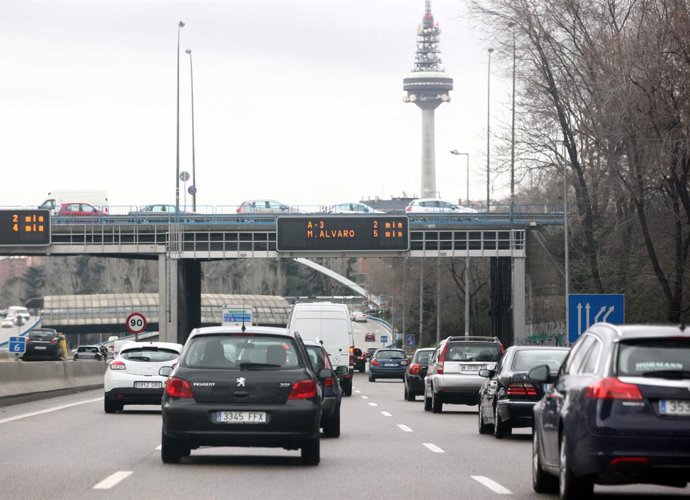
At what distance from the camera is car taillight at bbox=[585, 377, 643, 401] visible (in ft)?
35.6

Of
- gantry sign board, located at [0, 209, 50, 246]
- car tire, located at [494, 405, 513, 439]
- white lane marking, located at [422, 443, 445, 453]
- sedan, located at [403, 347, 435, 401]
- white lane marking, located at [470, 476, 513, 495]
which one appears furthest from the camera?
gantry sign board, located at [0, 209, 50, 246]

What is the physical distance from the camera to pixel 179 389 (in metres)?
15.2

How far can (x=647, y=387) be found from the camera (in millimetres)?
10898

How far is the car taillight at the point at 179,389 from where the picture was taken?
15141mm

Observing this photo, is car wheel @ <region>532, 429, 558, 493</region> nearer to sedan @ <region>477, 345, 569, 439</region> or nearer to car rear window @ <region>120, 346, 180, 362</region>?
sedan @ <region>477, 345, 569, 439</region>

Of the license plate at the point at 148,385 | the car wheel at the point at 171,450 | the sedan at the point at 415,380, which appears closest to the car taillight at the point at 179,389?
the car wheel at the point at 171,450

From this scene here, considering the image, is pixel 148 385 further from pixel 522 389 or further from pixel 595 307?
pixel 595 307

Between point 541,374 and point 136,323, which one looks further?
point 136,323

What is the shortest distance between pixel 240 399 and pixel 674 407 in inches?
218

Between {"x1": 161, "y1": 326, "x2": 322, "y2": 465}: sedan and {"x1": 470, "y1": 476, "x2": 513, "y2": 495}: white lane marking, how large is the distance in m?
1.92

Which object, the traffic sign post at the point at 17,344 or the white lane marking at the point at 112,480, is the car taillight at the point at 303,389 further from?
the traffic sign post at the point at 17,344

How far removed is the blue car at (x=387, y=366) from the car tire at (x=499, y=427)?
3831 centimetres

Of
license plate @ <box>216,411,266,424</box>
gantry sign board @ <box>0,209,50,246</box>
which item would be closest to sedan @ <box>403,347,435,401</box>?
license plate @ <box>216,411,266,424</box>

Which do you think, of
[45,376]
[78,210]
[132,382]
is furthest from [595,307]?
[78,210]
